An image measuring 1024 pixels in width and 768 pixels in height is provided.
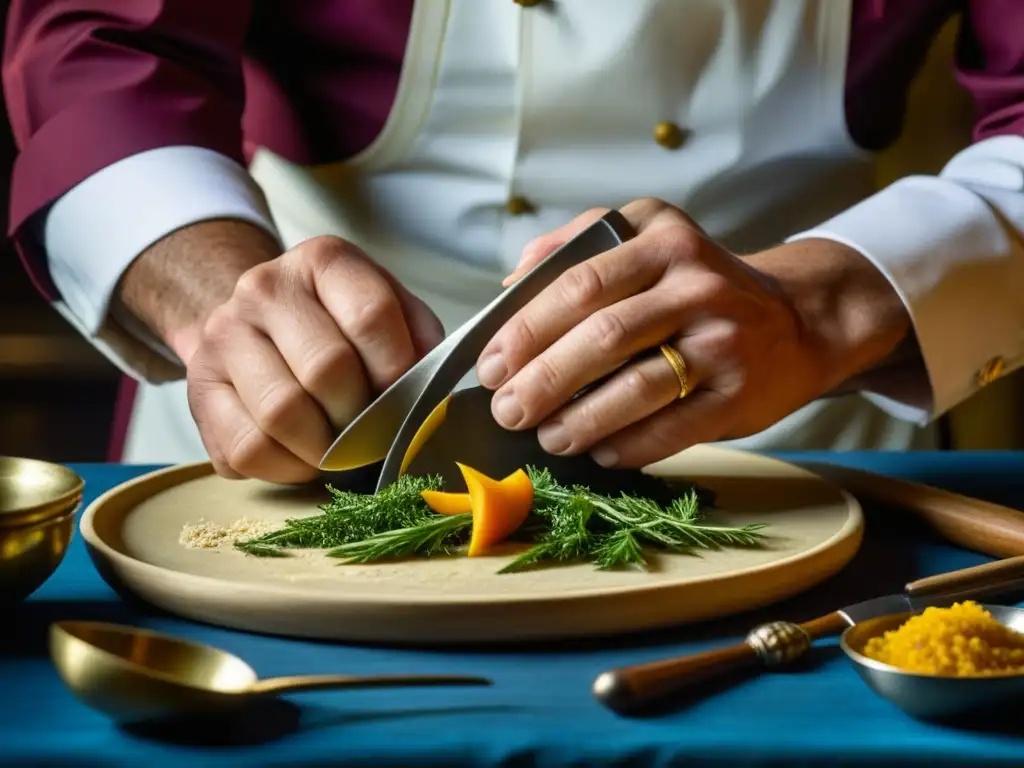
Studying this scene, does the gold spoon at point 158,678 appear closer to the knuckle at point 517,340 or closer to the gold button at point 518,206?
the knuckle at point 517,340

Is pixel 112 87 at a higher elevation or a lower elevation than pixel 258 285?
higher

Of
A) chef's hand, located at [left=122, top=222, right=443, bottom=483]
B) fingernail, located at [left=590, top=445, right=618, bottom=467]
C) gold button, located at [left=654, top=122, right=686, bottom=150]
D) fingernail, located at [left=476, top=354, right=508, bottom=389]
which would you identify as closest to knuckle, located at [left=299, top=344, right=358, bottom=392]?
chef's hand, located at [left=122, top=222, right=443, bottom=483]

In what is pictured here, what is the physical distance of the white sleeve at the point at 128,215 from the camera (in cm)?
129

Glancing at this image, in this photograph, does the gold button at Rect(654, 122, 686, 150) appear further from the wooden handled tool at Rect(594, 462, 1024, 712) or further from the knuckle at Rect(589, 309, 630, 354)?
→ the knuckle at Rect(589, 309, 630, 354)

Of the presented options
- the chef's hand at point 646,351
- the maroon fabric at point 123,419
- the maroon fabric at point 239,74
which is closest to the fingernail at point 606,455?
the chef's hand at point 646,351

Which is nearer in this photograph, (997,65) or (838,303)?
(838,303)

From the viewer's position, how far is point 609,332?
3.15ft

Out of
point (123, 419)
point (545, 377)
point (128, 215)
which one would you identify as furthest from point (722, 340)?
point (123, 419)

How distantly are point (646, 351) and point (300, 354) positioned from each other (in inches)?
10.6

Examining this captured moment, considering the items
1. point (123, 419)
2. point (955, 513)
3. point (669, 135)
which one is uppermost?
point (669, 135)

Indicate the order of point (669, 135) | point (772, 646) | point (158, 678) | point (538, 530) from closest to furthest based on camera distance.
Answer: point (158, 678) < point (772, 646) < point (538, 530) < point (669, 135)

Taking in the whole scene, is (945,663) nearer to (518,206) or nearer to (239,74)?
(518,206)

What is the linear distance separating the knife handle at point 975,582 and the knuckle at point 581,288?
1.03 feet

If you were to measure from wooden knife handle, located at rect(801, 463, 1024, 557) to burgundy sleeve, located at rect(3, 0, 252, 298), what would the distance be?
80cm
